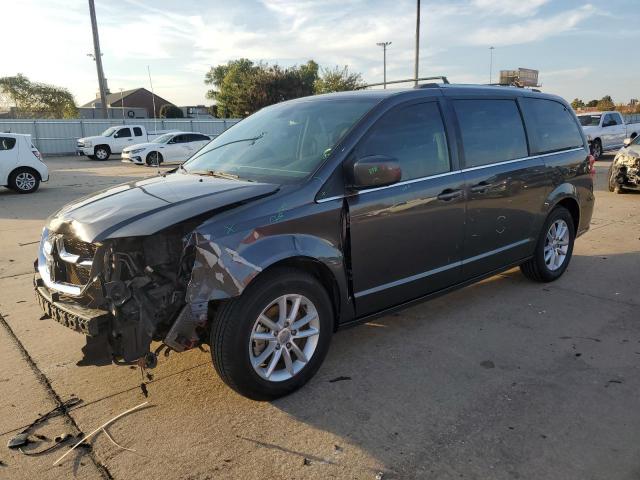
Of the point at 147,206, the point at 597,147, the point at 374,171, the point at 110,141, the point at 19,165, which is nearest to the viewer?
the point at 147,206

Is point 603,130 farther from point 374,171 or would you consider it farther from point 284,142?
point 374,171

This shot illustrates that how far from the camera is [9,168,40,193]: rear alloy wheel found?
13.4m

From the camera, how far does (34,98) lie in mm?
55562

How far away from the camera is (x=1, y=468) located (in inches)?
106

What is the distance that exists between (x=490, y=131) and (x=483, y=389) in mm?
2276

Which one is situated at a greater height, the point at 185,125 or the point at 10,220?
the point at 185,125

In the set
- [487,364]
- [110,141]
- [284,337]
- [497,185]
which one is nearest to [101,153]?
[110,141]

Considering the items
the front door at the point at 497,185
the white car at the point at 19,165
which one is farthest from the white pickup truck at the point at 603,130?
the white car at the point at 19,165

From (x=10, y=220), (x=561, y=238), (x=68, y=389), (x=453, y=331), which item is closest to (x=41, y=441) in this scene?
(x=68, y=389)

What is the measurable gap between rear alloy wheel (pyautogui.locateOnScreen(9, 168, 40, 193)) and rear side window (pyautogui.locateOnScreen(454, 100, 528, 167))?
502 inches

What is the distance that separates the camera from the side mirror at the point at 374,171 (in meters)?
3.29

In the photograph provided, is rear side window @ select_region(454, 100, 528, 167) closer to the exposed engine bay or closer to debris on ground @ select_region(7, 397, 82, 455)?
debris on ground @ select_region(7, 397, 82, 455)

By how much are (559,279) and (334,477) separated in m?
4.05

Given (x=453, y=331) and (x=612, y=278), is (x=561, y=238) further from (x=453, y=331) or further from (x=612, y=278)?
(x=453, y=331)
